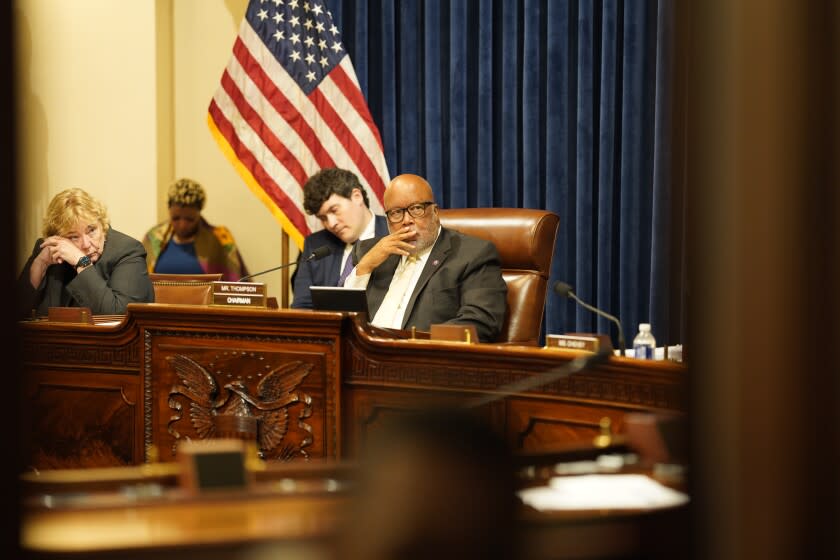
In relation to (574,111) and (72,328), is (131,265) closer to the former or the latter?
(72,328)

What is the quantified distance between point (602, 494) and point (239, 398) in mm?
2172

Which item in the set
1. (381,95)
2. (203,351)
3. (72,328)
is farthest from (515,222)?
(381,95)

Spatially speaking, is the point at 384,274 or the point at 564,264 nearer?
the point at 384,274

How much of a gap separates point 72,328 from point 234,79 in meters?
2.54

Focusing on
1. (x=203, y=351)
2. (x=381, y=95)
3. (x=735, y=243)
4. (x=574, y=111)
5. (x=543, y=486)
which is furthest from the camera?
(x=381, y=95)

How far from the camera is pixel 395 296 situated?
361 cm

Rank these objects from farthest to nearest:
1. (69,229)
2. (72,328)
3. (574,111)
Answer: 1. (574,111)
2. (69,229)
3. (72,328)

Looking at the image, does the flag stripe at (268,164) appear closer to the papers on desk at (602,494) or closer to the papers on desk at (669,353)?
the papers on desk at (669,353)

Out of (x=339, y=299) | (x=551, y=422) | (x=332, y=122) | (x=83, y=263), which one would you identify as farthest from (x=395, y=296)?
(x=332, y=122)

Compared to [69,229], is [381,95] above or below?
above

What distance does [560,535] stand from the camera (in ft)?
2.13

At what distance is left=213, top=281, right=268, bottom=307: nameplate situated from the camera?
2928mm

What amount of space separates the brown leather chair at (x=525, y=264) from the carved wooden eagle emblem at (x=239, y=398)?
931mm

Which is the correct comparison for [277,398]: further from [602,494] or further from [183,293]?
[602,494]
